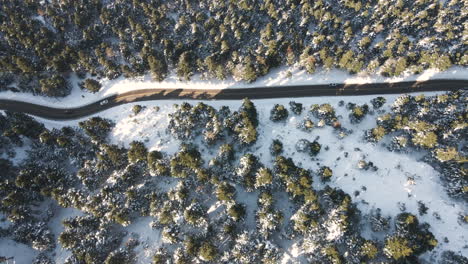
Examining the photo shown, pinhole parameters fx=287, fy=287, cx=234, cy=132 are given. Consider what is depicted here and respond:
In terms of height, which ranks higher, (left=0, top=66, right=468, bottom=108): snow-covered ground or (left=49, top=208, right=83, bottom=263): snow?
(left=0, top=66, right=468, bottom=108): snow-covered ground

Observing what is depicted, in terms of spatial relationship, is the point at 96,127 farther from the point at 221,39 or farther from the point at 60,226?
the point at 221,39

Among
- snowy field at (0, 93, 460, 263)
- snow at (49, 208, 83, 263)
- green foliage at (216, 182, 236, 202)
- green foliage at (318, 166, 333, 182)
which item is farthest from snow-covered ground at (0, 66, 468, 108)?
green foliage at (216, 182, 236, 202)

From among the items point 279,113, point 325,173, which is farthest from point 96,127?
point 325,173

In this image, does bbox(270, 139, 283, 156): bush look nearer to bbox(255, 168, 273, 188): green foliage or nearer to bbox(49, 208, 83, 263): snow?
bbox(255, 168, 273, 188): green foliage

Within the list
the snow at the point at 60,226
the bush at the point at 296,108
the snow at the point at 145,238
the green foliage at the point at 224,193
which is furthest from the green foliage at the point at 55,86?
the bush at the point at 296,108

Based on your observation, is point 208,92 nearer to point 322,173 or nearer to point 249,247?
point 322,173

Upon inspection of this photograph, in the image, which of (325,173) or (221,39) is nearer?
(325,173)

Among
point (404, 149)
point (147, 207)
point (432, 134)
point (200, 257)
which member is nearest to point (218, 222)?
point (200, 257)
